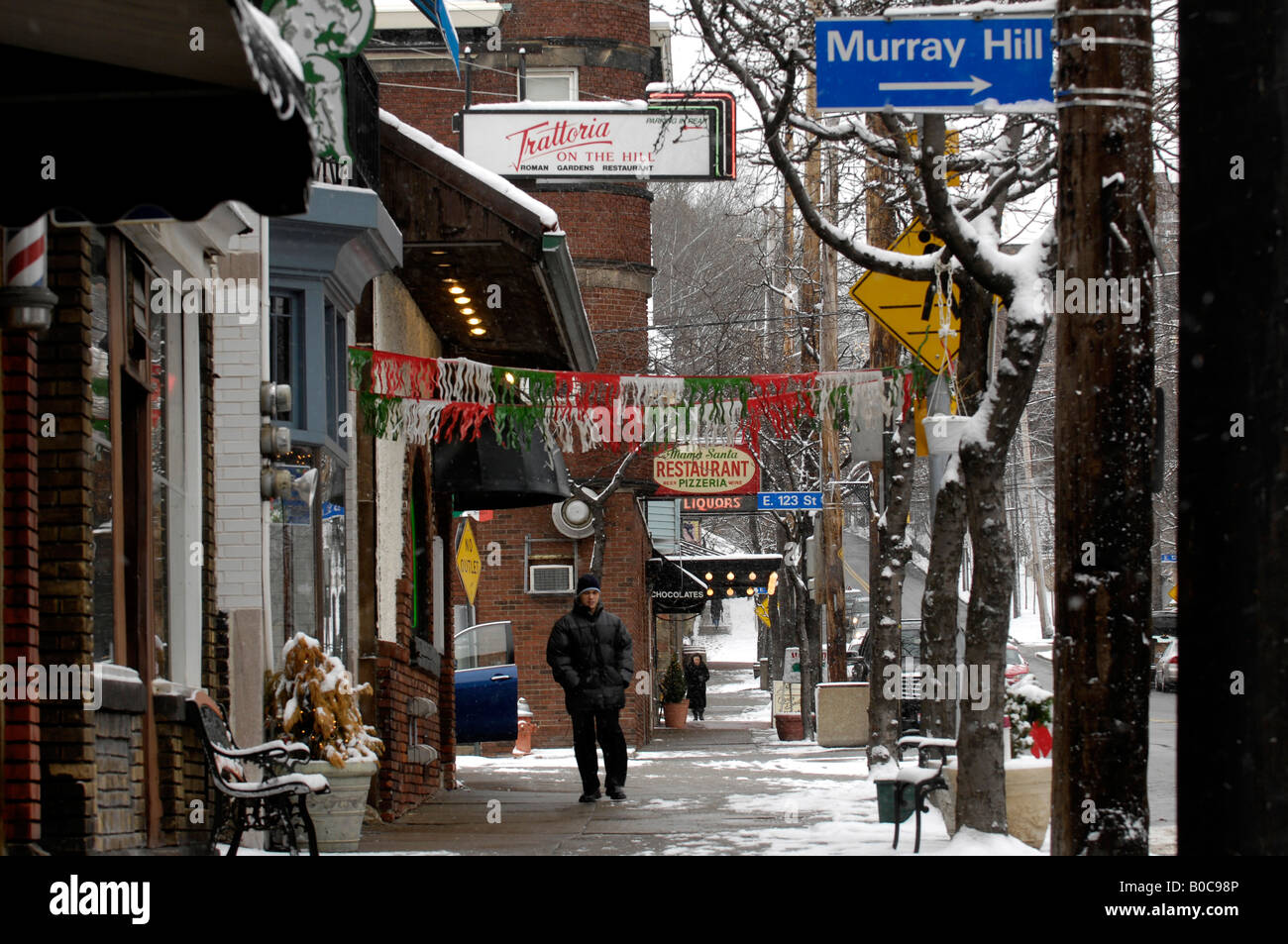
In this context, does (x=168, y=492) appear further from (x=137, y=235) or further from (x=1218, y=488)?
(x=1218, y=488)

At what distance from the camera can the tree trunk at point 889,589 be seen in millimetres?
18562

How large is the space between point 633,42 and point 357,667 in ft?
56.6

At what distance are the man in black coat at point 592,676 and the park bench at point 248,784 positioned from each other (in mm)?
5291

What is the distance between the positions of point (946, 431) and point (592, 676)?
524cm

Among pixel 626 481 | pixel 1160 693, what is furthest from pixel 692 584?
pixel 1160 693

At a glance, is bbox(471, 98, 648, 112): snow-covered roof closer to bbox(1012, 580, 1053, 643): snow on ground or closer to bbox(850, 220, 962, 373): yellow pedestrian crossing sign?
bbox(850, 220, 962, 373): yellow pedestrian crossing sign

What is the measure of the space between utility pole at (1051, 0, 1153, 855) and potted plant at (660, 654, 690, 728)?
30451 mm

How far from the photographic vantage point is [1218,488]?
18.3 ft

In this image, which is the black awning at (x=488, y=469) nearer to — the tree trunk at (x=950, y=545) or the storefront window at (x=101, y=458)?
the tree trunk at (x=950, y=545)

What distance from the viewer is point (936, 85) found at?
858 centimetres

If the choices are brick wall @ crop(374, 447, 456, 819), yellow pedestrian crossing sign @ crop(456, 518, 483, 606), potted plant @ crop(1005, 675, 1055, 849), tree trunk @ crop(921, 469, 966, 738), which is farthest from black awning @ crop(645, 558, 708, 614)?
potted plant @ crop(1005, 675, 1055, 849)

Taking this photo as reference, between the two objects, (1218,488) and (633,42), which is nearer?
(1218,488)

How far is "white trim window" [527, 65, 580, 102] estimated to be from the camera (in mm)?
28000
